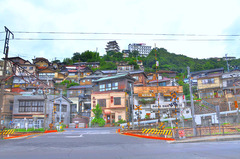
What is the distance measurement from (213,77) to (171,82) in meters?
10.9

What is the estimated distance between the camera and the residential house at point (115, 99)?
141 ft

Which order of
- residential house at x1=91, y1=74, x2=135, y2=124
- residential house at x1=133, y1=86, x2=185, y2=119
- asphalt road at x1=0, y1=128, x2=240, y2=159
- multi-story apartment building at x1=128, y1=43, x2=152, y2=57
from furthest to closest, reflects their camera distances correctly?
multi-story apartment building at x1=128, y1=43, x2=152, y2=57 < residential house at x1=91, y1=74, x2=135, y2=124 < residential house at x1=133, y1=86, x2=185, y2=119 < asphalt road at x1=0, y1=128, x2=240, y2=159

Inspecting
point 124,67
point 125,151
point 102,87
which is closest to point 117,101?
point 102,87

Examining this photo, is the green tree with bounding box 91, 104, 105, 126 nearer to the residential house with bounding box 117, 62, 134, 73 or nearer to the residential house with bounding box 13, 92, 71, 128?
the residential house with bounding box 13, 92, 71, 128

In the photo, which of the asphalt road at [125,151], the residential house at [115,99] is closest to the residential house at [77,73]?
the residential house at [115,99]

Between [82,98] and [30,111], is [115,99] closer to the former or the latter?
[82,98]

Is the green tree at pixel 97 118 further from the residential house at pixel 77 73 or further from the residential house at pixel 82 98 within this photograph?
the residential house at pixel 77 73

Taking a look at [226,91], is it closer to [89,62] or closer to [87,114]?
[87,114]

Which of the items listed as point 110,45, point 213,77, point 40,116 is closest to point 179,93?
point 213,77

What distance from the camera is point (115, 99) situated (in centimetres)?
4328

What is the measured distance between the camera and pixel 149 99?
43.7m

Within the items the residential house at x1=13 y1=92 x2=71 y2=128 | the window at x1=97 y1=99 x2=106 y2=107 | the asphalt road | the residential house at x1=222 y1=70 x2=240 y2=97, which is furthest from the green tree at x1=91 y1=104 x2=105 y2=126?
the residential house at x1=222 y1=70 x2=240 y2=97

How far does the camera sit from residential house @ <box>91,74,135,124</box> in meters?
43.0

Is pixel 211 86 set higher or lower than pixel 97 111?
higher
